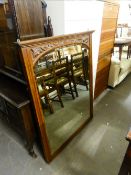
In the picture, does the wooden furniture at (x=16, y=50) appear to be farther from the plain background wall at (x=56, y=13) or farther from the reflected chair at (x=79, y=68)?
the reflected chair at (x=79, y=68)

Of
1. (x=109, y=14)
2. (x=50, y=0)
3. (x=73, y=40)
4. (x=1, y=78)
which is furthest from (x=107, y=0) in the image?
(x=1, y=78)

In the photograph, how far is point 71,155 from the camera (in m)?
1.69

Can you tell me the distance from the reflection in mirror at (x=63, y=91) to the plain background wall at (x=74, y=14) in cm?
49

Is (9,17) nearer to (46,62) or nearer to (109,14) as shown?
(46,62)

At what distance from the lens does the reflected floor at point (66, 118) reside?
1704 millimetres

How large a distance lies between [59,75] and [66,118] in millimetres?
660

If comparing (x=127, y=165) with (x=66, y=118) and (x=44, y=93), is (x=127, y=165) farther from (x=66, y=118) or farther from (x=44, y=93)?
(x=66, y=118)

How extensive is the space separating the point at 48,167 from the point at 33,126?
1.53ft

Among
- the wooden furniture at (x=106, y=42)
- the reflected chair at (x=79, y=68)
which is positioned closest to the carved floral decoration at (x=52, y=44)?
the reflected chair at (x=79, y=68)

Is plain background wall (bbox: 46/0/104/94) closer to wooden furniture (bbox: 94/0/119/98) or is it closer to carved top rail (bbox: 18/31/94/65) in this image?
wooden furniture (bbox: 94/0/119/98)

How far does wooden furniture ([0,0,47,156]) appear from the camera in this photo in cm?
138

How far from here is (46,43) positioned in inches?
46.1

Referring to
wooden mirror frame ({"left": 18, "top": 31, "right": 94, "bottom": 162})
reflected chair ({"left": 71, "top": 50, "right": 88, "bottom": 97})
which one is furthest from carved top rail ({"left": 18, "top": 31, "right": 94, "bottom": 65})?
reflected chair ({"left": 71, "top": 50, "right": 88, "bottom": 97})

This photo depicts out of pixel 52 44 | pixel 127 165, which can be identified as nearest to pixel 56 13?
pixel 52 44
